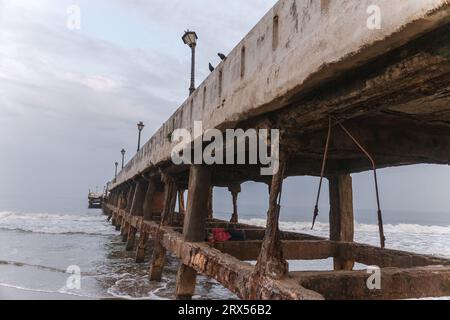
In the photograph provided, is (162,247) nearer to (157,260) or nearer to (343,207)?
(157,260)

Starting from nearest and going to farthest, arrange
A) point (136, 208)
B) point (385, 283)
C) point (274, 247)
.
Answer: point (274, 247) → point (385, 283) → point (136, 208)

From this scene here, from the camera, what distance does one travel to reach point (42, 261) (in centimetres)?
1242

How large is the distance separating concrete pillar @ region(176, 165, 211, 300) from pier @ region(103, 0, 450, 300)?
2cm

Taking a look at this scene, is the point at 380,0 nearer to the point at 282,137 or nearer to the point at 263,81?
the point at 263,81

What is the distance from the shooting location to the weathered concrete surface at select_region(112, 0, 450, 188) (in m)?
1.81

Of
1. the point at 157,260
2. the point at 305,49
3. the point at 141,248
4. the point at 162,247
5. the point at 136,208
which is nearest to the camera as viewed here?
the point at 305,49

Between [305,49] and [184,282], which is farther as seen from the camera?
[184,282]

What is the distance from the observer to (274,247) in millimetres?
3502

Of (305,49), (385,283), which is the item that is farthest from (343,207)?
(305,49)

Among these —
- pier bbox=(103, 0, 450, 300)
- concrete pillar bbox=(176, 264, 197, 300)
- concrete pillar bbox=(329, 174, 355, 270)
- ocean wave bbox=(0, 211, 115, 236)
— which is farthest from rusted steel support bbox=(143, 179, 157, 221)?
ocean wave bbox=(0, 211, 115, 236)

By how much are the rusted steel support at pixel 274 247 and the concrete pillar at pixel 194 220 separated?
2.83 metres

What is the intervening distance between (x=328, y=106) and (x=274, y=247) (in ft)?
5.08

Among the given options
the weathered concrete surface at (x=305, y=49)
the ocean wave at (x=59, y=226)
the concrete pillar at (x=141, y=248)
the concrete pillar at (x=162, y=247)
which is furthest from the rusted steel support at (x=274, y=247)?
the ocean wave at (x=59, y=226)
